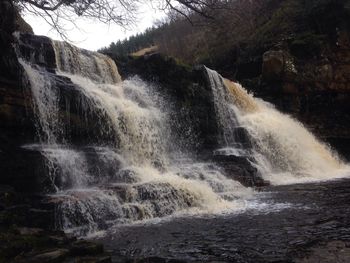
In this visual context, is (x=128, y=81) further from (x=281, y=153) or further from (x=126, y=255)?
(x=126, y=255)

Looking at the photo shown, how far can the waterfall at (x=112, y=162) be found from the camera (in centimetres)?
982

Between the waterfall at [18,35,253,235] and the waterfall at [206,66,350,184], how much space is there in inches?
128

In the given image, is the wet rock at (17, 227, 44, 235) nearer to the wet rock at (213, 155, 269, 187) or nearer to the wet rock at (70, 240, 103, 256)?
the wet rock at (70, 240, 103, 256)

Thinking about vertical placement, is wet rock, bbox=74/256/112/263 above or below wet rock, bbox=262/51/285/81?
below

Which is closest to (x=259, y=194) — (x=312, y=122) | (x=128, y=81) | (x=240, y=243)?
(x=240, y=243)

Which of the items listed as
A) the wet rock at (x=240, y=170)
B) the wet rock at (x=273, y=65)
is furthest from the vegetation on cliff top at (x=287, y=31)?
the wet rock at (x=240, y=170)

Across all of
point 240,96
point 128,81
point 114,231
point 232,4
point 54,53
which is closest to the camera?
point 232,4

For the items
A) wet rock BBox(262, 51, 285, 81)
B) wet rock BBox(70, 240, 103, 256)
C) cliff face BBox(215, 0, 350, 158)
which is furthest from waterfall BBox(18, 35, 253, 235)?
cliff face BBox(215, 0, 350, 158)

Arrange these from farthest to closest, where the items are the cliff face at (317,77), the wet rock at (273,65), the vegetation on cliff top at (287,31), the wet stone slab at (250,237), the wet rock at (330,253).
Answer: the vegetation on cliff top at (287,31) → the wet rock at (273,65) → the cliff face at (317,77) → the wet stone slab at (250,237) → the wet rock at (330,253)

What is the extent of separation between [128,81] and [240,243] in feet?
42.2

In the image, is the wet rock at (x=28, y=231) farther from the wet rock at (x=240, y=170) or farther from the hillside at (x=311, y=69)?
the hillside at (x=311, y=69)

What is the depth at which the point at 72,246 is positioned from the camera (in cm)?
654

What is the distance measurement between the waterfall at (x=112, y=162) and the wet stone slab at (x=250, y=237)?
1.02m

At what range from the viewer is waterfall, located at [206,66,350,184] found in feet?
58.7
